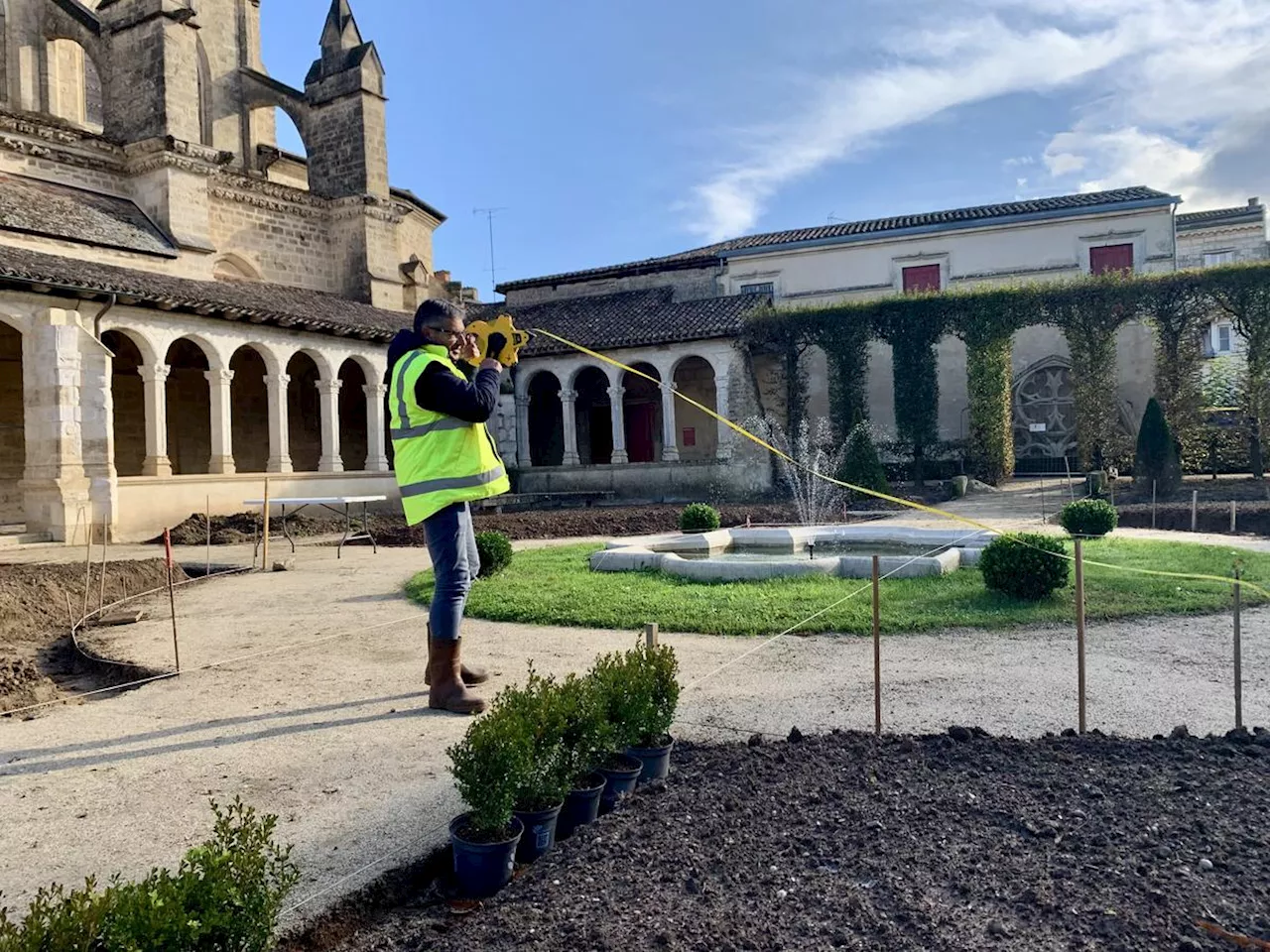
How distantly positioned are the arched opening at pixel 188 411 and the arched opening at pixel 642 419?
38.4ft

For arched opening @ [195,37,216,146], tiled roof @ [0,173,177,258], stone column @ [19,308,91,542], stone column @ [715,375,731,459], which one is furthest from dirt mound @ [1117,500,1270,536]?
arched opening @ [195,37,216,146]

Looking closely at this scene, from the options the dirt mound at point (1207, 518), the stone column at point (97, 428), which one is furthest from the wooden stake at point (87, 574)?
the dirt mound at point (1207, 518)

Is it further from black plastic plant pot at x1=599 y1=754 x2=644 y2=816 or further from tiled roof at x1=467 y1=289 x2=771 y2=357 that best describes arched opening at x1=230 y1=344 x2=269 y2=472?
black plastic plant pot at x1=599 y1=754 x2=644 y2=816

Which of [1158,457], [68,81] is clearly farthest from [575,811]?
[68,81]

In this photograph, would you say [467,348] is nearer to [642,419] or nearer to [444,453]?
[444,453]

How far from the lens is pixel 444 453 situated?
400cm

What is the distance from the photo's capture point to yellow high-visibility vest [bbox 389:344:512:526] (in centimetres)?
398

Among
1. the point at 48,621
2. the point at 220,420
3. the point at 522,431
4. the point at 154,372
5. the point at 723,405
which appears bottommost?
the point at 48,621

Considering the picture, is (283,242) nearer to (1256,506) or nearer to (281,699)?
(281,699)

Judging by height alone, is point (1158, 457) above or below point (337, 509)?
above

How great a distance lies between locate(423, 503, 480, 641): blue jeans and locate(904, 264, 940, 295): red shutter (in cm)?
2380

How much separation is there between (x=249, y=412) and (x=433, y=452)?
20027 mm

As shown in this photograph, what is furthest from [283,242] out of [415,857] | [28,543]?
[415,857]

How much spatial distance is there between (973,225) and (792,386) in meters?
7.61
